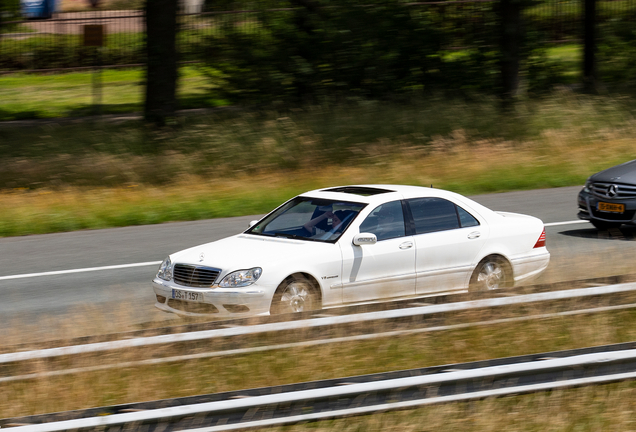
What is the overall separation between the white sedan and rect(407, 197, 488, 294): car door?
11 mm

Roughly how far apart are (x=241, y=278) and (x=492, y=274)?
9.83 feet

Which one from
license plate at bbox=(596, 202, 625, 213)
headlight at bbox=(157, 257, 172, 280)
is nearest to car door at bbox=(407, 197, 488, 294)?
headlight at bbox=(157, 257, 172, 280)

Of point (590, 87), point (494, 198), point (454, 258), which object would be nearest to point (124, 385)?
point (454, 258)

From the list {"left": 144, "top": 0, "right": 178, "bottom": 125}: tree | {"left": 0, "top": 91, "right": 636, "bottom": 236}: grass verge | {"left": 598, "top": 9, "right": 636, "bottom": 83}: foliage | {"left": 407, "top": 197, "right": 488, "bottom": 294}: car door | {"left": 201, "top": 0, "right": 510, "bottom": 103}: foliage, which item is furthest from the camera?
{"left": 598, "top": 9, "right": 636, "bottom": 83}: foliage

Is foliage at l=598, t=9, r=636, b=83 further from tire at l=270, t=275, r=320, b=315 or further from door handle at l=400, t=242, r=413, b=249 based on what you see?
tire at l=270, t=275, r=320, b=315

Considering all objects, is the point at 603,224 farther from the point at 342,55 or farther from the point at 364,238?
the point at 342,55

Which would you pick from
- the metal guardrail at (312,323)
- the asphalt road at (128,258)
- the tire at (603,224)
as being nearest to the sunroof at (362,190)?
the asphalt road at (128,258)

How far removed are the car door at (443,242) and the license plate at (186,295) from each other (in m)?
2.36

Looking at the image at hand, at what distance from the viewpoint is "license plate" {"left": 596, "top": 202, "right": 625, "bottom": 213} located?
13203mm

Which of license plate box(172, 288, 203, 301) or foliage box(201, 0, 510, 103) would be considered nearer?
license plate box(172, 288, 203, 301)

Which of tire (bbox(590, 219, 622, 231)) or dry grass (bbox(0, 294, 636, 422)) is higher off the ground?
dry grass (bbox(0, 294, 636, 422))

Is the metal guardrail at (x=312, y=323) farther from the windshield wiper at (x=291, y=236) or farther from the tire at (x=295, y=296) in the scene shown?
the windshield wiper at (x=291, y=236)

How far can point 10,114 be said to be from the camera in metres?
26.9

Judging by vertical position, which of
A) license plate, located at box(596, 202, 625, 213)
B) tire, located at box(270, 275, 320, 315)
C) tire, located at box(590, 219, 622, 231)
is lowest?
tire, located at box(590, 219, 622, 231)
